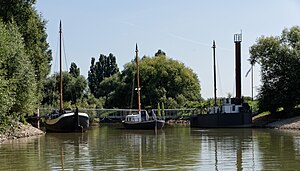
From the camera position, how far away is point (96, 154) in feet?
87.1

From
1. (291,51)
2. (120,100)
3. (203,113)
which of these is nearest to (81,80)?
(120,100)

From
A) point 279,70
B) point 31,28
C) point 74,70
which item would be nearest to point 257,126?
point 279,70

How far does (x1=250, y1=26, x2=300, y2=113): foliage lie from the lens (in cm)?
6122

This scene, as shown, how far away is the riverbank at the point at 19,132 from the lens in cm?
3996

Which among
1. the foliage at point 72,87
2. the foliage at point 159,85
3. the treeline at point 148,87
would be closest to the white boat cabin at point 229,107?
the treeline at point 148,87

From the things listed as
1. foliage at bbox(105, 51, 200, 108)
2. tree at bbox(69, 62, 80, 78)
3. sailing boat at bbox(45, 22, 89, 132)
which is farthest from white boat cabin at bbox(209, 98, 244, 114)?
tree at bbox(69, 62, 80, 78)

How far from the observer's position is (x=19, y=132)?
43.8 meters

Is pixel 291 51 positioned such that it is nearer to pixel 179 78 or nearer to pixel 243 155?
pixel 179 78

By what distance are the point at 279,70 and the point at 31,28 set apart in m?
30.4

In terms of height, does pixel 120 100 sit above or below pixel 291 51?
below

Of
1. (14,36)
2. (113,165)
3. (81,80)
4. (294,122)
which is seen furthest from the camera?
(81,80)

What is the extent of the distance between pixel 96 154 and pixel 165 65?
212 ft

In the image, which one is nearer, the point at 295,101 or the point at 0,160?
the point at 0,160

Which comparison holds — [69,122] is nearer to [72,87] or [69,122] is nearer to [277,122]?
[277,122]
